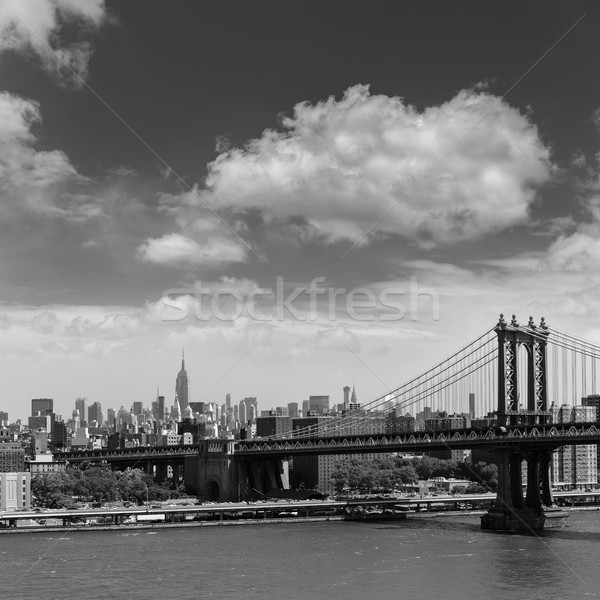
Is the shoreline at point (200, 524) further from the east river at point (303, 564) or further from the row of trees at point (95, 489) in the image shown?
the row of trees at point (95, 489)

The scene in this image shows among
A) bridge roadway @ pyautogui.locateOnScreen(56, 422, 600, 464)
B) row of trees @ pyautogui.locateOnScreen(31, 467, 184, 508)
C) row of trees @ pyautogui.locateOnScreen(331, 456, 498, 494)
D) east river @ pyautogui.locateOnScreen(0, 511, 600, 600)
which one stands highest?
bridge roadway @ pyautogui.locateOnScreen(56, 422, 600, 464)

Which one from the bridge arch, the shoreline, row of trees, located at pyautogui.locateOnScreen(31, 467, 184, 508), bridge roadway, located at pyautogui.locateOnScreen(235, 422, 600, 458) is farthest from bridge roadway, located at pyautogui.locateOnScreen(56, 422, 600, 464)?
row of trees, located at pyautogui.locateOnScreen(31, 467, 184, 508)

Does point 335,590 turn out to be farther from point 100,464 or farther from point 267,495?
point 100,464

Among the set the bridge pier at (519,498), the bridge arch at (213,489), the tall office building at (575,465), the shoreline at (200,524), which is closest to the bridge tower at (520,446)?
the bridge pier at (519,498)

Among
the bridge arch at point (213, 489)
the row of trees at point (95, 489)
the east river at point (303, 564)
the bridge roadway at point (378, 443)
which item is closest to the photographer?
the east river at point (303, 564)

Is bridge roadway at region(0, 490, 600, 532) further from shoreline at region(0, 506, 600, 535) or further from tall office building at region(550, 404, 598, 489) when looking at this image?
tall office building at region(550, 404, 598, 489)

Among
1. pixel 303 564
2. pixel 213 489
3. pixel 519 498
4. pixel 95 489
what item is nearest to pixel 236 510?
pixel 519 498
